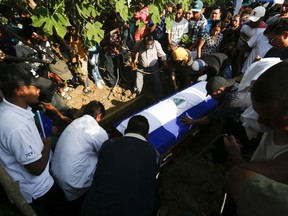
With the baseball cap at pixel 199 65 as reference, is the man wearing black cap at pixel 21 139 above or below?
above

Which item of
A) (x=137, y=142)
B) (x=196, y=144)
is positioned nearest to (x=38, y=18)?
(x=137, y=142)

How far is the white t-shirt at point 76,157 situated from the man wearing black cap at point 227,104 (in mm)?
1419

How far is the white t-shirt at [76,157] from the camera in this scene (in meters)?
2.22

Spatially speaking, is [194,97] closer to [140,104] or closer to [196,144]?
[196,144]

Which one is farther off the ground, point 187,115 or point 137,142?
point 137,142

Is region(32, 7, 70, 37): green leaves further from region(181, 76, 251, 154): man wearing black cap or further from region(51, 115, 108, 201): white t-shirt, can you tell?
region(181, 76, 251, 154): man wearing black cap

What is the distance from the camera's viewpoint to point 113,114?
15.4ft

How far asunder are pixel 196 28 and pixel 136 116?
3.28 metres

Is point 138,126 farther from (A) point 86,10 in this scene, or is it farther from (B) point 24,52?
(B) point 24,52

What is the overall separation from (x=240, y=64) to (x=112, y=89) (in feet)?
9.44

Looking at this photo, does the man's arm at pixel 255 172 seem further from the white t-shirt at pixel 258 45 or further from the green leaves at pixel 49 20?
the white t-shirt at pixel 258 45

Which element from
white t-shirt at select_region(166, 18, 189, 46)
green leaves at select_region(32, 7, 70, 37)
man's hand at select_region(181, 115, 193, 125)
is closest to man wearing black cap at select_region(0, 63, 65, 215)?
green leaves at select_region(32, 7, 70, 37)

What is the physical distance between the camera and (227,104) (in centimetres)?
276

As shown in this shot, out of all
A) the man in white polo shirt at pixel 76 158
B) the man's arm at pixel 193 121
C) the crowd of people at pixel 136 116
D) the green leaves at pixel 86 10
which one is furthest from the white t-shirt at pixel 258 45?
the man in white polo shirt at pixel 76 158
